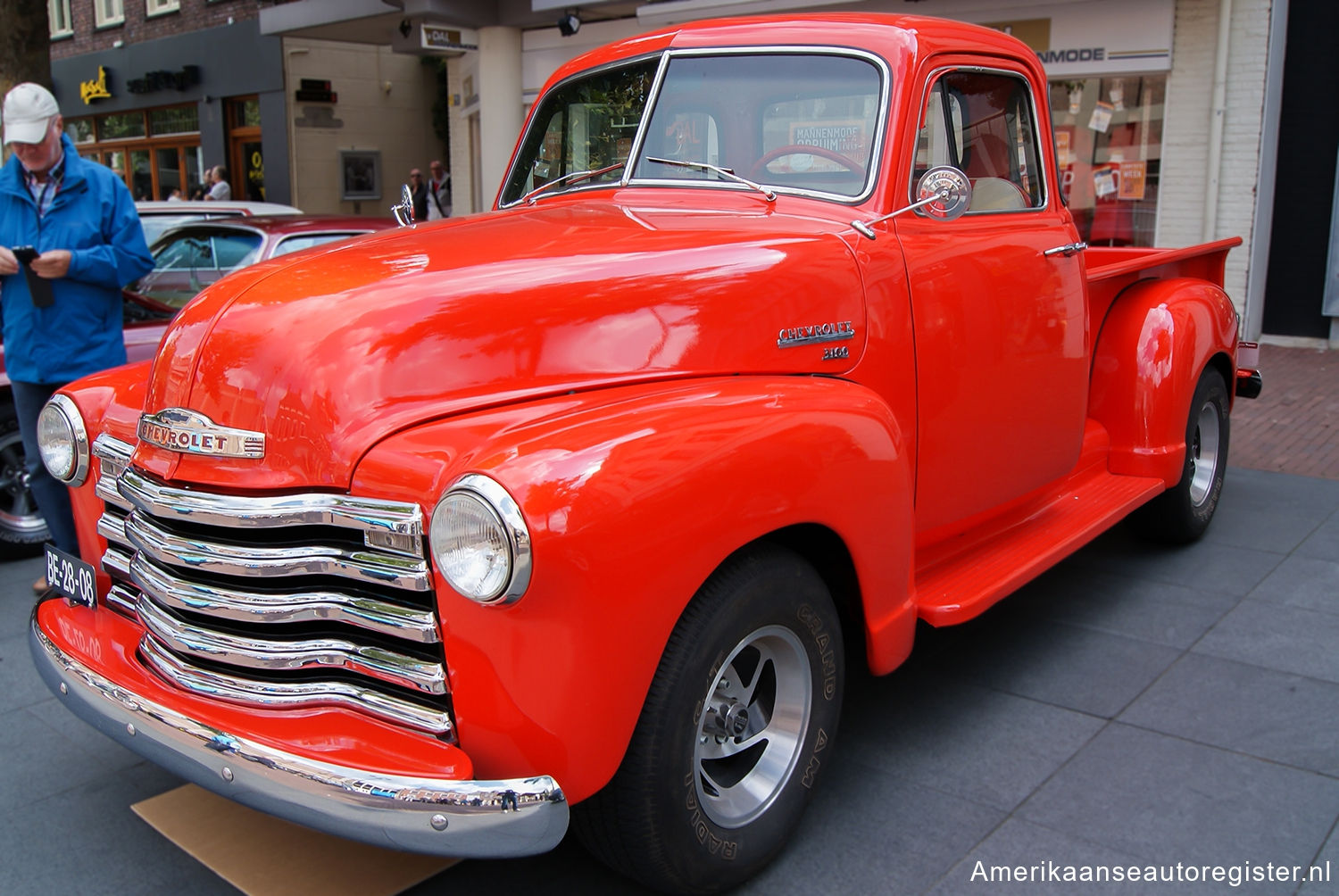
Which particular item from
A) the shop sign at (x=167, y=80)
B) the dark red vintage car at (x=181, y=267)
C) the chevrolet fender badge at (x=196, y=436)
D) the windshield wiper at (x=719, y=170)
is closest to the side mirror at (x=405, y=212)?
the windshield wiper at (x=719, y=170)

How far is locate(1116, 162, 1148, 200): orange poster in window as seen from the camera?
10.3 m

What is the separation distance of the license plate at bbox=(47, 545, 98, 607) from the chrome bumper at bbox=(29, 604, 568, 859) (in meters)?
0.86

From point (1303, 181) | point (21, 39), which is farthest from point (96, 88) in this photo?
point (1303, 181)

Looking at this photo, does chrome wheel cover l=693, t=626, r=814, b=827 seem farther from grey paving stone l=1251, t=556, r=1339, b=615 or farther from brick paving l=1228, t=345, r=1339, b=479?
brick paving l=1228, t=345, r=1339, b=479

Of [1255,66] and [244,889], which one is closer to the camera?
[244,889]

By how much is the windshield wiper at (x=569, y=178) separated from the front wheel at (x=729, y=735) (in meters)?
1.65

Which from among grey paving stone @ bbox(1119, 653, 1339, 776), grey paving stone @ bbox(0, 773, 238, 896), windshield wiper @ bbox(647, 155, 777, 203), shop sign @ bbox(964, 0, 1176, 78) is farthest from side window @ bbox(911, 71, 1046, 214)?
shop sign @ bbox(964, 0, 1176, 78)

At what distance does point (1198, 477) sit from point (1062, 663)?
185 cm

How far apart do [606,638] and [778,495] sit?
0.57 meters

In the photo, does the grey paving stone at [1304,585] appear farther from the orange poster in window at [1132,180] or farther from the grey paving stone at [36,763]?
the orange poster in window at [1132,180]

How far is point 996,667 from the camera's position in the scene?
393cm

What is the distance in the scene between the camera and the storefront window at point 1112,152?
1010 centimetres

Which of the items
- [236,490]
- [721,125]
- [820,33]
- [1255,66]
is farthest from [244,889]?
[1255,66]

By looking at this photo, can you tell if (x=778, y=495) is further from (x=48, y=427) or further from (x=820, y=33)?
(x=48, y=427)
